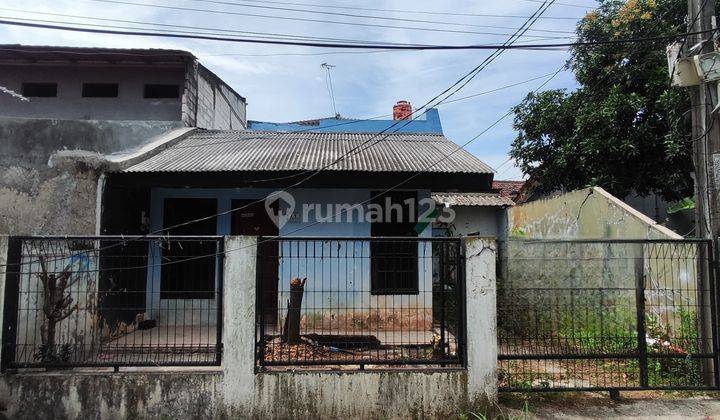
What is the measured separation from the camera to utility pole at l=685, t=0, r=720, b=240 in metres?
4.90

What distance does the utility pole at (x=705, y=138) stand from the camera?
490 centimetres

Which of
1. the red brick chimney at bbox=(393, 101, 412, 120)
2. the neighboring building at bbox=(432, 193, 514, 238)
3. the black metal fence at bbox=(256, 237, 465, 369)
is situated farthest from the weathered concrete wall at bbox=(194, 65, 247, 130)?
the neighboring building at bbox=(432, 193, 514, 238)

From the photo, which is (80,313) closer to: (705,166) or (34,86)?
(705,166)

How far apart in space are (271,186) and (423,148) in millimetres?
3598

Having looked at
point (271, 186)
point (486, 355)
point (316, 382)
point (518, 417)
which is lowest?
point (518, 417)

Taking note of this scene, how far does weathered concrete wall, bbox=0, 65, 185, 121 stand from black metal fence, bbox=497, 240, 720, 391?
10412mm

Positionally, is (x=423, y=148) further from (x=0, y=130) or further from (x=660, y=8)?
(x=0, y=130)

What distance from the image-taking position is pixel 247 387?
4.29 m

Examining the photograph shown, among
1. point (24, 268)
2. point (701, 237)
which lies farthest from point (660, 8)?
point (24, 268)

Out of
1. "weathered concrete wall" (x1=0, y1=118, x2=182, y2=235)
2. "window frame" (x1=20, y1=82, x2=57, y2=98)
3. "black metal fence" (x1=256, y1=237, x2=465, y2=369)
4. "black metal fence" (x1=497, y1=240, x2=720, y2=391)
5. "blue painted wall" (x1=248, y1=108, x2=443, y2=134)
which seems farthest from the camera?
"blue painted wall" (x1=248, y1=108, x2=443, y2=134)

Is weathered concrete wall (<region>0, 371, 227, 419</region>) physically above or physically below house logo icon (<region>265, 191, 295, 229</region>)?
below

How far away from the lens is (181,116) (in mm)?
11758

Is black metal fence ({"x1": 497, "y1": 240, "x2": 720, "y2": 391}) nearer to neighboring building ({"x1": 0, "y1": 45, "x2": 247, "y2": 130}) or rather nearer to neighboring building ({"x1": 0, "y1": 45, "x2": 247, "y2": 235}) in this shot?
neighboring building ({"x1": 0, "y1": 45, "x2": 247, "y2": 235})

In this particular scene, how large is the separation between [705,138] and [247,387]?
18.5ft
